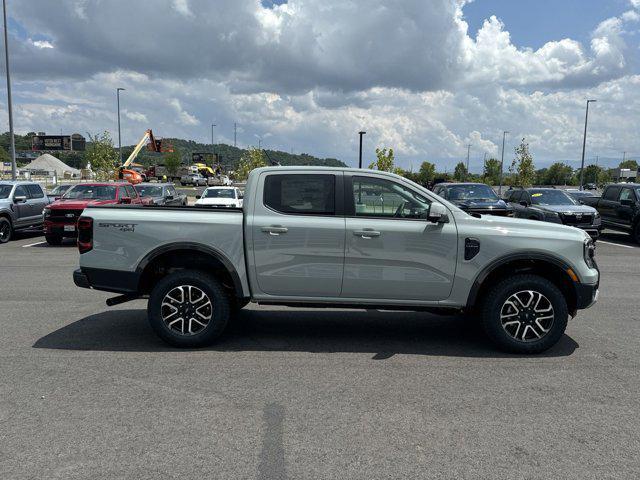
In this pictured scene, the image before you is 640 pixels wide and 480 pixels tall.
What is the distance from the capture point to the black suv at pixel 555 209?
1538 cm

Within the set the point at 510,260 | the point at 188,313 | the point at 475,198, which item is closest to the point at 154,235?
the point at 188,313

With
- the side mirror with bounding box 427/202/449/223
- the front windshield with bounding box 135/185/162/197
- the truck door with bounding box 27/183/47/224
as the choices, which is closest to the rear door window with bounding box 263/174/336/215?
the side mirror with bounding box 427/202/449/223

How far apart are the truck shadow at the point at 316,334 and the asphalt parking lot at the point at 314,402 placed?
0.11 feet

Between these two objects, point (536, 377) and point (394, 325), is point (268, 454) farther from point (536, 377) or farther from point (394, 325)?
point (394, 325)

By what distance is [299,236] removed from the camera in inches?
208

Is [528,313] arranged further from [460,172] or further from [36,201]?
[460,172]

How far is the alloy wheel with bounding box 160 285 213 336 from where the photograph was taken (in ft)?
17.7

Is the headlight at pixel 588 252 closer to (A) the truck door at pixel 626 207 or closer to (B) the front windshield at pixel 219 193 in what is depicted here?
(A) the truck door at pixel 626 207

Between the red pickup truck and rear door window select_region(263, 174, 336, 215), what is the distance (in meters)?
9.43

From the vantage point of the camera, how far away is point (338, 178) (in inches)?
216

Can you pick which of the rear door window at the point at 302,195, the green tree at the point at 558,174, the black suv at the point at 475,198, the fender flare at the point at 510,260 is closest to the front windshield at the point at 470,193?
the black suv at the point at 475,198

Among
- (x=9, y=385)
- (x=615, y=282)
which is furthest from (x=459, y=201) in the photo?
(x=9, y=385)

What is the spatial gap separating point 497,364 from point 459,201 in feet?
42.0

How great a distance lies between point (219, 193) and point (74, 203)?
23.9ft
